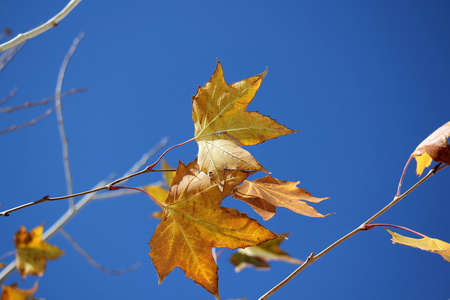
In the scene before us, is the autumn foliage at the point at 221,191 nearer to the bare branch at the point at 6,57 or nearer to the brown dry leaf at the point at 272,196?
the brown dry leaf at the point at 272,196

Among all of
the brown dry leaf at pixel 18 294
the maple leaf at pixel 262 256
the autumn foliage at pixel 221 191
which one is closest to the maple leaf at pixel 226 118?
the autumn foliage at pixel 221 191

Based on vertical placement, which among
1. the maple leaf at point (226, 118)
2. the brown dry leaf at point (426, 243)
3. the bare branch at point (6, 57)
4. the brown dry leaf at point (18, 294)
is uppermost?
the bare branch at point (6, 57)

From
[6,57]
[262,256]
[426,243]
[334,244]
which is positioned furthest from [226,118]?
[6,57]

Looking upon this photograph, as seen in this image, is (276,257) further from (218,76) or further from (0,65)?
(0,65)

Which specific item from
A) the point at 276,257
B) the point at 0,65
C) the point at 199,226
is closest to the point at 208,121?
the point at 199,226

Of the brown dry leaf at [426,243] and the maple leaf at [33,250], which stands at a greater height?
the maple leaf at [33,250]

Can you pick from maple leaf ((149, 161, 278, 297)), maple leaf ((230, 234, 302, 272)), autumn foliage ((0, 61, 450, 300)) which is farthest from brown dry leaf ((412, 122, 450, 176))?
maple leaf ((230, 234, 302, 272))

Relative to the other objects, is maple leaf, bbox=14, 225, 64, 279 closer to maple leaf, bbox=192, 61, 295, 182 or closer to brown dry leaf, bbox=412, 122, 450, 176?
maple leaf, bbox=192, 61, 295, 182
